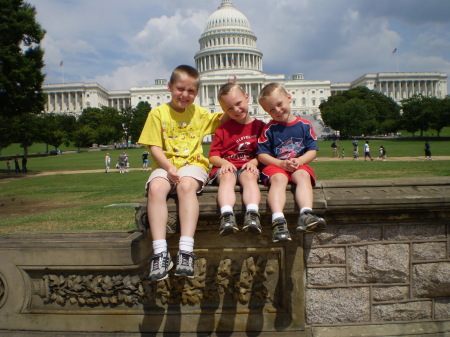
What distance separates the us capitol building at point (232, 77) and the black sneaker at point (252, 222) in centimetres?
9121

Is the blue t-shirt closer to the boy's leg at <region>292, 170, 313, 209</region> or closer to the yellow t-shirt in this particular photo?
the boy's leg at <region>292, 170, 313, 209</region>

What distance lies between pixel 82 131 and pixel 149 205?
66279 mm

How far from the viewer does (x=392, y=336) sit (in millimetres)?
2975

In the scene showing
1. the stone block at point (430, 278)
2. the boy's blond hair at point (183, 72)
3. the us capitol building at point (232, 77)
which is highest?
the us capitol building at point (232, 77)

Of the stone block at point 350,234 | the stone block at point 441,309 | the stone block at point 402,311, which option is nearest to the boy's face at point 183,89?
the stone block at point 350,234

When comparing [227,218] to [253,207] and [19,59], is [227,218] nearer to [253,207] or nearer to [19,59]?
[253,207]

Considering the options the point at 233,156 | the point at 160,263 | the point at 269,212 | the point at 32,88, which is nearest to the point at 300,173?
the point at 269,212

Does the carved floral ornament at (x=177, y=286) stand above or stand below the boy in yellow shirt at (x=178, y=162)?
below

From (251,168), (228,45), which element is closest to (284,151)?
(251,168)

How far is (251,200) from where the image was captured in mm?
2809

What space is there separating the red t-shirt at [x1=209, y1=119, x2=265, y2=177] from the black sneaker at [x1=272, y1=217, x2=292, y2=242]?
35.1 inches

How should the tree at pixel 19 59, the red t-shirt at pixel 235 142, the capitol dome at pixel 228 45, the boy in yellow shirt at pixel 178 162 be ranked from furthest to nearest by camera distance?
the capitol dome at pixel 228 45 < the tree at pixel 19 59 < the red t-shirt at pixel 235 142 < the boy in yellow shirt at pixel 178 162

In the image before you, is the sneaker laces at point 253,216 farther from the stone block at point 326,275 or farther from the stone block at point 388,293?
the stone block at point 388,293

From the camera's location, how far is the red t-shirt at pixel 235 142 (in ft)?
11.5
